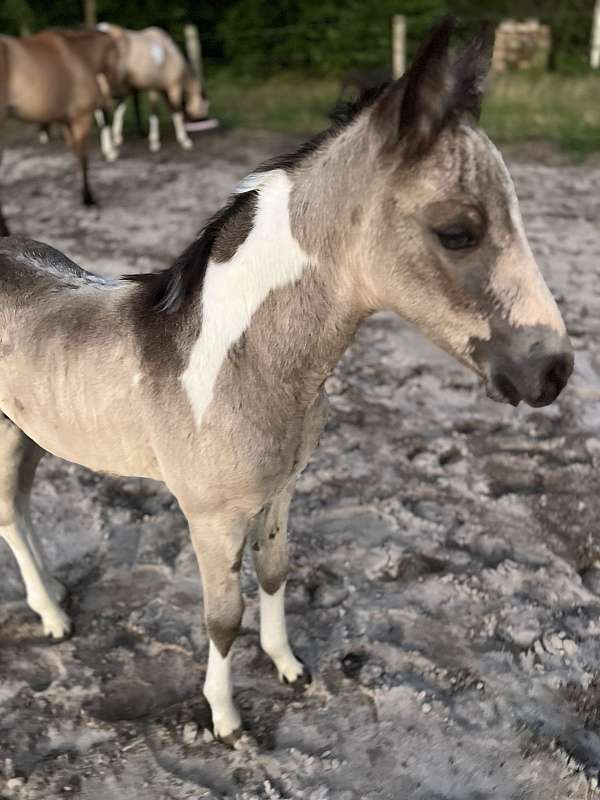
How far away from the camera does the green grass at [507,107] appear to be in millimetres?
8258

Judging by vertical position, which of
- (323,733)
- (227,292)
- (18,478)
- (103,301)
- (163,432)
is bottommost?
(323,733)

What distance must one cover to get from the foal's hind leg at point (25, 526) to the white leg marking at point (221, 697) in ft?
2.28

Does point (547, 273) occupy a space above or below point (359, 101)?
below

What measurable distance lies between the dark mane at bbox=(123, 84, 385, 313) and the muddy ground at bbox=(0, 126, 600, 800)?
137cm

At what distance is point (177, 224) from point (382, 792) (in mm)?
5443

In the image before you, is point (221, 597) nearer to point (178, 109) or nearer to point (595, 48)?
point (178, 109)

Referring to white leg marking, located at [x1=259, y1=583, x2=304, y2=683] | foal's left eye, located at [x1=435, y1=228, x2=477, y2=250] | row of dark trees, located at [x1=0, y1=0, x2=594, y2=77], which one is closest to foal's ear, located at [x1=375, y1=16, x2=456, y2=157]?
foal's left eye, located at [x1=435, y1=228, x2=477, y2=250]

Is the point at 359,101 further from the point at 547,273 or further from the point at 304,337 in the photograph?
the point at 547,273

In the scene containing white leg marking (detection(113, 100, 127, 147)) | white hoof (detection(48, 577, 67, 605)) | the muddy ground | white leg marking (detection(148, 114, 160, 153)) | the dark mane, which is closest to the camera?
the dark mane

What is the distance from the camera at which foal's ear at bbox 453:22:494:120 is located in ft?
3.92

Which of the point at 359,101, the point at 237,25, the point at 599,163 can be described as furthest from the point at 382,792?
the point at 237,25

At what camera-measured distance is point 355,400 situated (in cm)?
379

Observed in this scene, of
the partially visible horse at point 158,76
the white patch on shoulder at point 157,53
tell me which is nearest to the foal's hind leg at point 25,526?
the partially visible horse at point 158,76

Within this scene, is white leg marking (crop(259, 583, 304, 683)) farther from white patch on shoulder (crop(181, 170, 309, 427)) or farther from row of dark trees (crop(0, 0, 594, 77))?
row of dark trees (crop(0, 0, 594, 77))
